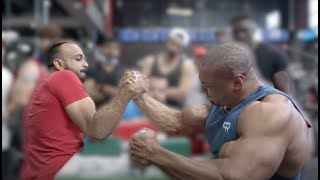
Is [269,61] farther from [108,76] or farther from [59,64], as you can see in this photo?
[59,64]

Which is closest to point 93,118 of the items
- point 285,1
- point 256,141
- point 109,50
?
point 256,141

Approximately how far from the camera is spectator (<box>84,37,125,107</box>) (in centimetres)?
359

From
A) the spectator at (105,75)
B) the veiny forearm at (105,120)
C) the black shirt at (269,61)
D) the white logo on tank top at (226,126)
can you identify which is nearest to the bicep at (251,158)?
the white logo on tank top at (226,126)

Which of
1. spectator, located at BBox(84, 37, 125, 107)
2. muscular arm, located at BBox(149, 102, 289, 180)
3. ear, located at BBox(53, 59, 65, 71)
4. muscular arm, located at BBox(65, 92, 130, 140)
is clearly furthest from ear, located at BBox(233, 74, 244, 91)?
spectator, located at BBox(84, 37, 125, 107)

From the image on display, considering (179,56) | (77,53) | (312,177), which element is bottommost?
(312,177)

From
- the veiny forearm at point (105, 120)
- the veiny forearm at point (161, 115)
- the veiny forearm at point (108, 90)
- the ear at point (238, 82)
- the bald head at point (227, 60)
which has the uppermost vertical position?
the bald head at point (227, 60)

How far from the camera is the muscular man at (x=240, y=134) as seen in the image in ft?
7.75

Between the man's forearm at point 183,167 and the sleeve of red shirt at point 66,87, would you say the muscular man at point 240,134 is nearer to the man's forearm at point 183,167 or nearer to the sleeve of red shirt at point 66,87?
the man's forearm at point 183,167

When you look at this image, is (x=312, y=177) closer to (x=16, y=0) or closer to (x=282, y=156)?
(x=282, y=156)

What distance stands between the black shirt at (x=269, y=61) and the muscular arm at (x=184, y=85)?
3.46 feet

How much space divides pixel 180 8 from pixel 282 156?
15236 millimetres

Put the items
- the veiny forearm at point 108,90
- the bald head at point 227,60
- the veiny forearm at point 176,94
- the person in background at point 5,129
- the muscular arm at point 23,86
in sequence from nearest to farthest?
the bald head at point 227,60, the veiny forearm at point 108,90, the muscular arm at point 23,86, the person in background at point 5,129, the veiny forearm at point 176,94

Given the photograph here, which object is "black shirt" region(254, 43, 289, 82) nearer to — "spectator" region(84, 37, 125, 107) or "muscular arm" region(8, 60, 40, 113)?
"spectator" region(84, 37, 125, 107)

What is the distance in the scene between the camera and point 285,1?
1848 centimetres
